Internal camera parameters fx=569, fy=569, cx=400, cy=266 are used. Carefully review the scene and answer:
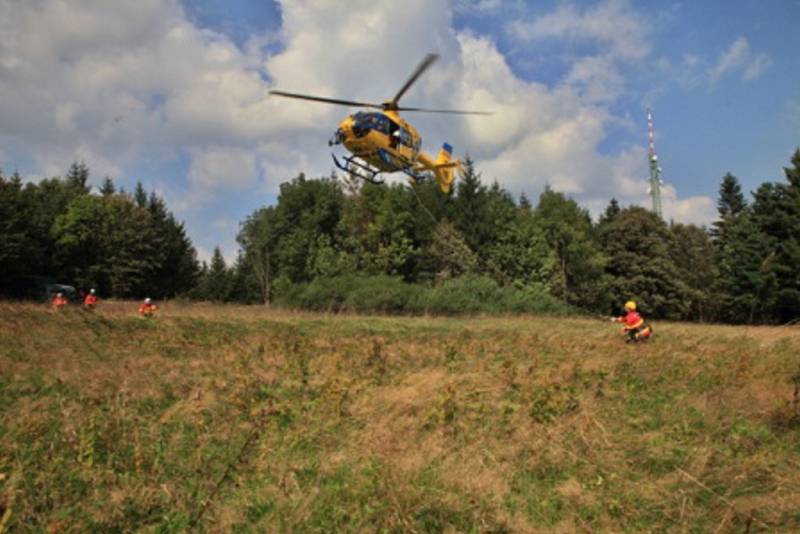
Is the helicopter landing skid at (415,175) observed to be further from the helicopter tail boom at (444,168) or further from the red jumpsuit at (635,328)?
the red jumpsuit at (635,328)

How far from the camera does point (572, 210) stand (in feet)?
184

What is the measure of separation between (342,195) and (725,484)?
2031 inches

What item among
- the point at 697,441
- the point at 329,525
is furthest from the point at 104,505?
the point at 697,441

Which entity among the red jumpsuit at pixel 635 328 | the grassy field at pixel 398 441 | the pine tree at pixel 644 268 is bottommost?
the grassy field at pixel 398 441

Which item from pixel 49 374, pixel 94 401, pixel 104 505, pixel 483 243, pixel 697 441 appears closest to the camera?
pixel 104 505

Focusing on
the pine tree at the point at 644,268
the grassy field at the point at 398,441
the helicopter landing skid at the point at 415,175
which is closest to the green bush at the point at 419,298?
the helicopter landing skid at the point at 415,175

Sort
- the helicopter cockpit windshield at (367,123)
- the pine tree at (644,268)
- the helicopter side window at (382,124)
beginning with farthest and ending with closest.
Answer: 1. the pine tree at (644,268)
2. the helicopter side window at (382,124)
3. the helicopter cockpit windshield at (367,123)

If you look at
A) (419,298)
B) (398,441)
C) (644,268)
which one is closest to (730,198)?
(644,268)

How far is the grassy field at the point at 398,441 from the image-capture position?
19.5 feet

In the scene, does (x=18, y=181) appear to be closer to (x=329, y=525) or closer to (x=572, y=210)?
(x=572, y=210)

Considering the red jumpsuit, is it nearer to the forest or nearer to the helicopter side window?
the helicopter side window

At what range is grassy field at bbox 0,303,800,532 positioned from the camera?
5949 mm

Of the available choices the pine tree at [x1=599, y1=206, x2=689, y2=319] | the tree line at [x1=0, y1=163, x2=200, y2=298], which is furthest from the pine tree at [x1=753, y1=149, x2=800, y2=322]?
the tree line at [x1=0, y1=163, x2=200, y2=298]

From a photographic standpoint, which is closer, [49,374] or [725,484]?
[725,484]
